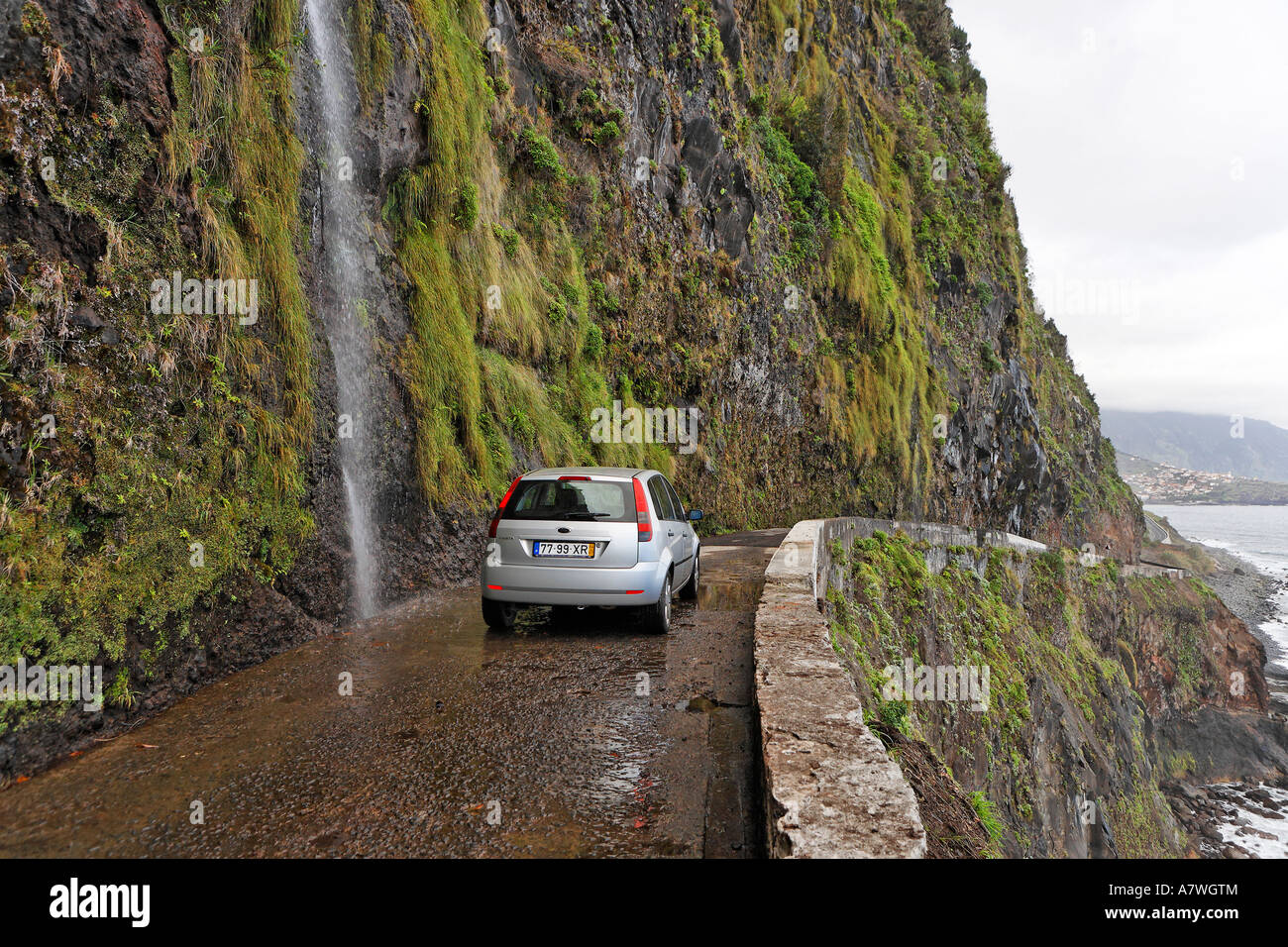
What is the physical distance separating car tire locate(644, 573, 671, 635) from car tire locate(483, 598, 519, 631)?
1.20 m

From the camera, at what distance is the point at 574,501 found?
6.18 metres

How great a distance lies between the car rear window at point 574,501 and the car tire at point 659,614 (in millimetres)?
803

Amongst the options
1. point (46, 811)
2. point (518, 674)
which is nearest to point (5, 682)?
point (46, 811)

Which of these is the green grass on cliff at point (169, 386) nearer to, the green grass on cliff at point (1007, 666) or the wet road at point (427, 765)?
the wet road at point (427, 765)

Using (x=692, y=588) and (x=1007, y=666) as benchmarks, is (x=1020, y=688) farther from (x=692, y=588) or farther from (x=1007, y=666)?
(x=692, y=588)

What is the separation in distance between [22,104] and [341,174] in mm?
4003

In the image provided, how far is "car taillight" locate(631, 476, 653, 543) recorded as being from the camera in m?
6.09

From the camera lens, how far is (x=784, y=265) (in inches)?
855

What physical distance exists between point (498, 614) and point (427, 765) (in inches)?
111

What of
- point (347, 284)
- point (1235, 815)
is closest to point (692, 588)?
point (347, 284)

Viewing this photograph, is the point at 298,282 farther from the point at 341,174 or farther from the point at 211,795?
the point at 211,795

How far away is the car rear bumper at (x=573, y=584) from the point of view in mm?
5969

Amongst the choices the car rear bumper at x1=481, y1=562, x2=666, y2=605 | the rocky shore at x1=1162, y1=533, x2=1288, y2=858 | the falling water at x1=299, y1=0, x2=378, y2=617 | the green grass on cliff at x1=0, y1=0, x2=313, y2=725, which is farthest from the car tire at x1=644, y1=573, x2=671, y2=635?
the rocky shore at x1=1162, y1=533, x2=1288, y2=858
